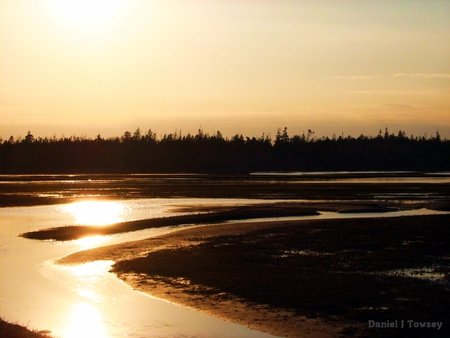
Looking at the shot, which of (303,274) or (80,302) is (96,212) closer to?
(80,302)

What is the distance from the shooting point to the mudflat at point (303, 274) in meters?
17.1

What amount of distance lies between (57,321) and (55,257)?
38.5ft

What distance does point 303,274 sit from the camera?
Answer: 883 inches

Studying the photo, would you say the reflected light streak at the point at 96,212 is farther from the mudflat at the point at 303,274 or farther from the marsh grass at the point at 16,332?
the marsh grass at the point at 16,332

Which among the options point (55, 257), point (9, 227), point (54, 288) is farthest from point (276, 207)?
point (54, 288)

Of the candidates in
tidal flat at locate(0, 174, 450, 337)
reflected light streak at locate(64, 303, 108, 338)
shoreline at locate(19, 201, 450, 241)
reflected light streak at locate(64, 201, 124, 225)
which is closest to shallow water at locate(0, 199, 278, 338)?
reflected light streak at locate(64, 303, 108, 338)

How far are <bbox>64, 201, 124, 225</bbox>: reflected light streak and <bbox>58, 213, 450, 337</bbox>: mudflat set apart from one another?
1077cm

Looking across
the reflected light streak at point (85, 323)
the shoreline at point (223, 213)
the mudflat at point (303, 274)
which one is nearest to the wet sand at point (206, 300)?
the mudflat at point (303, 274)

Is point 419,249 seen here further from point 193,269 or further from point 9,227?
point 9,227

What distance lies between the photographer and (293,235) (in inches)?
1300

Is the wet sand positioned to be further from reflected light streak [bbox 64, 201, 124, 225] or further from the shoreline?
reflected light streak [bbox 64, 201, 124, 225]

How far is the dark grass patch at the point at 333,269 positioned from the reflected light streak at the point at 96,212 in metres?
15.2

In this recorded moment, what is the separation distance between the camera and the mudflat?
17078 millimetres

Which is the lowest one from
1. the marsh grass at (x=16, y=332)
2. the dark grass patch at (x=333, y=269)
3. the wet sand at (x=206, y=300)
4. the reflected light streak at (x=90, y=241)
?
the reflected light streak at (x=90, y=241)
